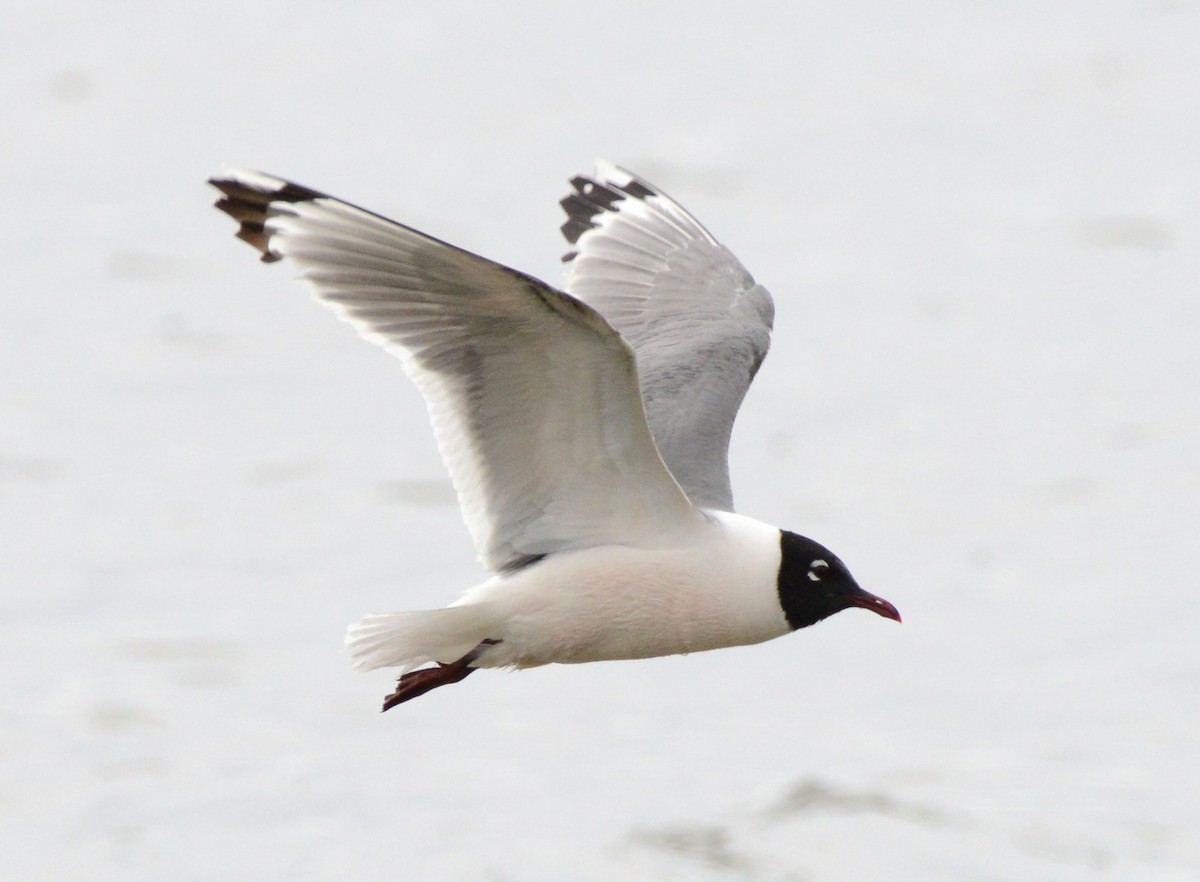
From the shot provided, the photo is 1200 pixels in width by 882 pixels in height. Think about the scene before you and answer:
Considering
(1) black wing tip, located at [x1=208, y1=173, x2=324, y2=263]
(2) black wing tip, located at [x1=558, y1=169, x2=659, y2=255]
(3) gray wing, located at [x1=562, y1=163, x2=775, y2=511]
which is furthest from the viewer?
(2) black wing tip, located at [x1=558, y1=169, x2=659, y2=255]

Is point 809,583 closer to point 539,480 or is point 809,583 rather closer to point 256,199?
point 539,480

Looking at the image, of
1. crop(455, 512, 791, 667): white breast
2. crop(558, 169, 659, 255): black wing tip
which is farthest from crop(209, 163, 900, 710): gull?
crop(558, 169, 659, 255): black wing tip

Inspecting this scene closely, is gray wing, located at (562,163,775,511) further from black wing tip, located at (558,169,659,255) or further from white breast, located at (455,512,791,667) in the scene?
white breast, located at (455,512,791,667)

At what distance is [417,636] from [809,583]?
115 centimetres

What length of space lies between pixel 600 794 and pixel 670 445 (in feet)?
47.8

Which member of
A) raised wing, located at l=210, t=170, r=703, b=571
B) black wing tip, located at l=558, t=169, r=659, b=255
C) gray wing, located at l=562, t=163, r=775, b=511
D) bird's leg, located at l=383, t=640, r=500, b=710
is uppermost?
black wing tip, located at l=558, t=169, r=659, b=255

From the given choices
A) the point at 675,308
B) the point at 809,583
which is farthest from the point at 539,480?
the point at 675,308

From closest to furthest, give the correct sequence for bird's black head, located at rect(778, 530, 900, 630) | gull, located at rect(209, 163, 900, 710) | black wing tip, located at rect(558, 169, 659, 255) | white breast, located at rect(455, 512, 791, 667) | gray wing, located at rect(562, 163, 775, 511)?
gull, located at rect(209, 163, 900, 710) → white breast, located at rect(455, 512, 791, 667) → bird's black head, located at rect(778, 530, 900, 630) → gray wing, located at rect(562, 163, 775, 511) → black wing tip, located at rect(558, 169, 659, 255)

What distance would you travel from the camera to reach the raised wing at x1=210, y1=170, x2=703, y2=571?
6.41 meters

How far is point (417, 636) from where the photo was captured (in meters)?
7.03

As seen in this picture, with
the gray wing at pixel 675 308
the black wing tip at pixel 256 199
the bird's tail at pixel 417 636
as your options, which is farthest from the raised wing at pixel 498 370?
the gray wing at pixel 675 308

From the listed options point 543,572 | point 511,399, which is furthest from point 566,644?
point 511,399

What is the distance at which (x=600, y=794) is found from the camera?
72.1ft

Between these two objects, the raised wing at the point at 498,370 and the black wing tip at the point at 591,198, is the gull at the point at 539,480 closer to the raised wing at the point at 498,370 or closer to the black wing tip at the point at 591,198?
the raised wing at the point at 498,370
